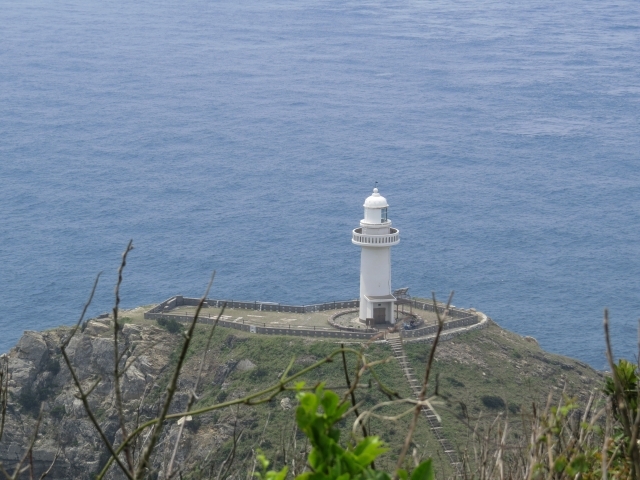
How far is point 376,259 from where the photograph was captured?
187 ft

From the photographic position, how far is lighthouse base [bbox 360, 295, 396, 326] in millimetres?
57031

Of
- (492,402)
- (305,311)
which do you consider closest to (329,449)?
(492,402)

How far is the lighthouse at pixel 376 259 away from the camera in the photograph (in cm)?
5647

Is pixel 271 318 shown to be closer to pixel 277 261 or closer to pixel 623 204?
pixel 277 261

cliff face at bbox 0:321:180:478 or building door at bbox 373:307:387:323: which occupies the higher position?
building door at bbox 373:307:387:323

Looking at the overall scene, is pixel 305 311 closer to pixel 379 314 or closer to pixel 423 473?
pixel 379 314

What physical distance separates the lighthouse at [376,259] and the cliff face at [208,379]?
2.74 metres

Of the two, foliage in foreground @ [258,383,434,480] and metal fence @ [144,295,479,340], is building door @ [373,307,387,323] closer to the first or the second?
metal fence @ [144,295,479,340]

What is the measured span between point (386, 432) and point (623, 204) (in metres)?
117

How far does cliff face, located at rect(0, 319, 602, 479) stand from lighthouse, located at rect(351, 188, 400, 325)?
274 centimetres

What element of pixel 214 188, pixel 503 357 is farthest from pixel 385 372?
pixel 214 188

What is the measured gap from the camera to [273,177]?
181375mm

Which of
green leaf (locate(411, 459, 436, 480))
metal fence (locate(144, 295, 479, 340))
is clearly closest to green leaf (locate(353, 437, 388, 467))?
green leaf (locate(411, 459, 436, 480))

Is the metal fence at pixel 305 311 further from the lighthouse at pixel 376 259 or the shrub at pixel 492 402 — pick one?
the shrub at pixel 492 402
